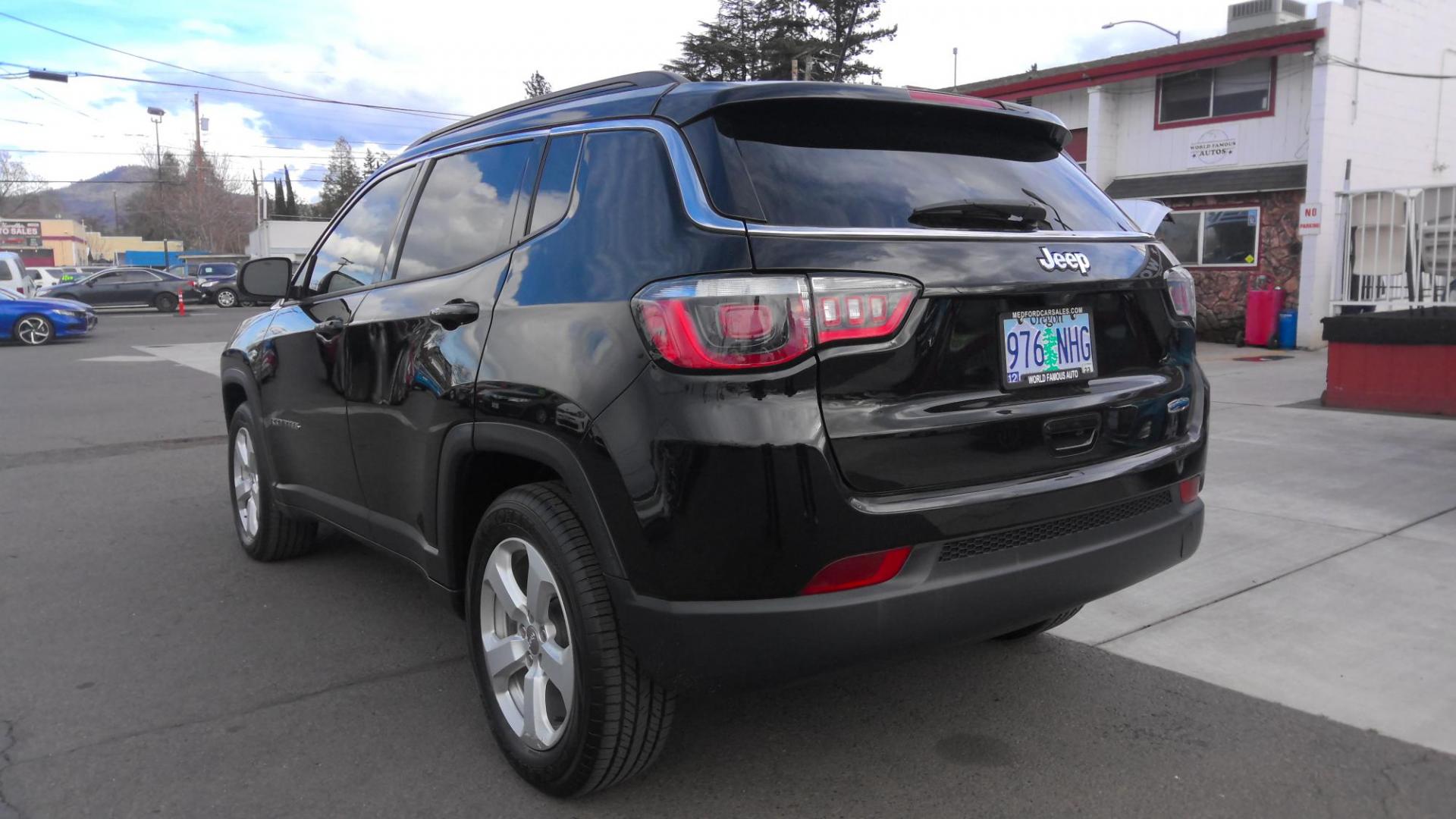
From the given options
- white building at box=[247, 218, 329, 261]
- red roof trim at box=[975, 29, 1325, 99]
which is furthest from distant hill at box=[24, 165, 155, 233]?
red roof trim at box=[975, 29, 1325, 99]

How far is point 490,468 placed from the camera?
323cm

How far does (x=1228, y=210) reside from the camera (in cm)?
1852

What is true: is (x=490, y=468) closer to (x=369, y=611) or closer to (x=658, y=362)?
(x=658, y=362)

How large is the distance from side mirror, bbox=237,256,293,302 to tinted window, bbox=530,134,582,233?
216 cm

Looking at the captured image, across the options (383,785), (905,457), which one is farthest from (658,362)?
(383,785)

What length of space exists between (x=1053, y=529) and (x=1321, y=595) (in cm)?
247

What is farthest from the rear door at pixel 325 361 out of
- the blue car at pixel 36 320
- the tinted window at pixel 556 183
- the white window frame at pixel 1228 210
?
the blue car at pixel 36 320

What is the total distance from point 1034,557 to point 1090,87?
771 inches

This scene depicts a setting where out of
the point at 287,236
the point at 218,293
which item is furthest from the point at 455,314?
the point at 287,236

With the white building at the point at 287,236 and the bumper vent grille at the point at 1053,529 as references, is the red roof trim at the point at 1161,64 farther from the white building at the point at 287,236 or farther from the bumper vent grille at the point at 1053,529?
the white building at the point at 287,236

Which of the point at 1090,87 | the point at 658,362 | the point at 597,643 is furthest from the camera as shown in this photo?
the point at 1090,87

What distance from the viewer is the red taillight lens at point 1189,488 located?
3160mm

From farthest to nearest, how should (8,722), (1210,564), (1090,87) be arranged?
(1090,87)
(1210,564)
(8,722)

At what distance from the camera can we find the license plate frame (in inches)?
107
